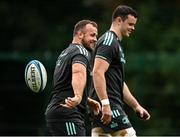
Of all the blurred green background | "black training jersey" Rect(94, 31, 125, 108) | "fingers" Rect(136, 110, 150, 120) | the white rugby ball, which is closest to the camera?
"black training jersey" Rect(94, 31, 125, 108)

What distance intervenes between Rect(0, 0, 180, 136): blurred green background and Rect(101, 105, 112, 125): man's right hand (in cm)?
892

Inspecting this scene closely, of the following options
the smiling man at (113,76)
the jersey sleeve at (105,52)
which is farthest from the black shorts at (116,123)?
the jersey sleeve at (105,52)

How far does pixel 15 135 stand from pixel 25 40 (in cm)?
349

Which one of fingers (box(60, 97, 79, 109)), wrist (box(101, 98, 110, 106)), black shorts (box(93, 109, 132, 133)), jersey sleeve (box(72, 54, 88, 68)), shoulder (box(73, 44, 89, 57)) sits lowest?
black shorts (box(93, 109, 132, 133))

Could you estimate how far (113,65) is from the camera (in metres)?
8.80

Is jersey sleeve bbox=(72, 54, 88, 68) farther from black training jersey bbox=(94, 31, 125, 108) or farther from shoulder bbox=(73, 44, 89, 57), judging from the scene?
black training jersey bbox=(94, 31, 125, 108)

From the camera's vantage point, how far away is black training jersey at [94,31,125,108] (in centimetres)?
870

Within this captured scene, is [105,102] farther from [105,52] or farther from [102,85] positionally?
[105,52]

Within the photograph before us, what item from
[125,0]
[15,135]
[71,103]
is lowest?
[15,135]

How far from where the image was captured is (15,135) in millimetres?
17594

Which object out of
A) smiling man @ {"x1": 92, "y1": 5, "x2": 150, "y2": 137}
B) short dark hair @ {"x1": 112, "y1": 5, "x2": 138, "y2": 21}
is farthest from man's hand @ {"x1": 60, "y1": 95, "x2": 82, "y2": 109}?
short dark hair @ {"x1": 112, "y1": 5, "x2": 138, "y2": 21}

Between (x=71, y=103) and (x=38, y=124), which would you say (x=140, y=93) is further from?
(x=71, y=103)

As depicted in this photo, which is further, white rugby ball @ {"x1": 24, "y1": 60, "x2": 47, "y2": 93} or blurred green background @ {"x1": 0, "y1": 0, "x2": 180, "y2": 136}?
blurred green background @ {"x1": 0, "y1": 0, "x2": 180, "y2": 136}

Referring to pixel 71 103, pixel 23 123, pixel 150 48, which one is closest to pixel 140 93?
pixel 150 48
